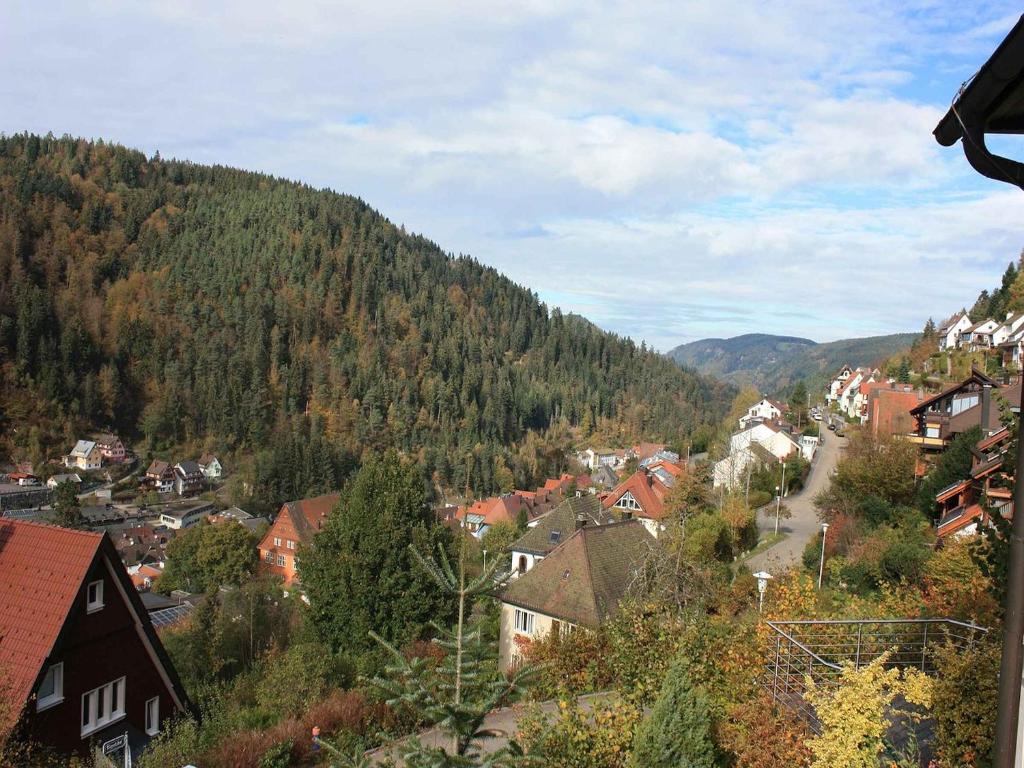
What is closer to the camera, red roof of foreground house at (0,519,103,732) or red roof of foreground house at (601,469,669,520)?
red roof of foreground house at (0,519,103,732)

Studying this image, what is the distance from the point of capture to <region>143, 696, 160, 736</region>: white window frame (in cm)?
1312

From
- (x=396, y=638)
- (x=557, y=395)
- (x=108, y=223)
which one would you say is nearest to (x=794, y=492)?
(x=396, y=638)

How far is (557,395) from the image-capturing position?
14662 cm

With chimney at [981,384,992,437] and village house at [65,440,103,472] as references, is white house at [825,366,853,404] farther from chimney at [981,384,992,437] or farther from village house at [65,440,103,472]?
village house at [65,440,103,472]

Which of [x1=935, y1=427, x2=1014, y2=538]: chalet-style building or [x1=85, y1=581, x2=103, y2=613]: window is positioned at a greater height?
[x1=935, y1=427, x2=1014, y2=538]: chalet-style building

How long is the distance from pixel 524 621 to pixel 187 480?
89884 mm

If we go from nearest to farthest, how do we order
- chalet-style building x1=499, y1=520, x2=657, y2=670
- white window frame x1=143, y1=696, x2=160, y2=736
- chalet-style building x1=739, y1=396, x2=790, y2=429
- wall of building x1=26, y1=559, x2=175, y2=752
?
wall of building x1=26, y1=559, x2=175, y2=752 → white window frame x1=143, y1=696, x2=160, y2=736 → chalet-style building x1=499, y1=520, x2=657, y2=670 → chalet-style building x1=739, y1=396, x2=790, y2=429

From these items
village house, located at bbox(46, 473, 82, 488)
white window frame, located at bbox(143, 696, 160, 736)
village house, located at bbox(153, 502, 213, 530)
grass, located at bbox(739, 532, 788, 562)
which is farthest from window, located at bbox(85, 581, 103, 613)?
village house, located at bbox(46, 473, 82, 488)

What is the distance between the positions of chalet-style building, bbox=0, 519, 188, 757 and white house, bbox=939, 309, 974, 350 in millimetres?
60149

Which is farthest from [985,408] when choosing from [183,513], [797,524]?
[183,513]

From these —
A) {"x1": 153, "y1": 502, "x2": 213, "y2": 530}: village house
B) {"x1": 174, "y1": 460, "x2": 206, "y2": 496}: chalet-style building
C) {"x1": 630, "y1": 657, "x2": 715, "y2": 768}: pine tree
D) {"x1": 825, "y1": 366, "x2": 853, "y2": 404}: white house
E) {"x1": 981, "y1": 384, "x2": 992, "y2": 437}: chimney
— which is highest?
{"x1": 825, "y1": 366, "x2": 853, "y2": 404}: white house

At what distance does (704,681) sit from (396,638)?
1500cm

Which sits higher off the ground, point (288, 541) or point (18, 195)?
point (18, 195)

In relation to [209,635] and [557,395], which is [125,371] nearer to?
[557,395]
